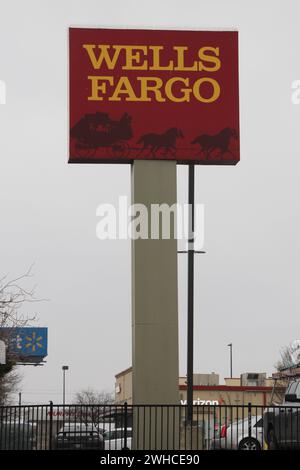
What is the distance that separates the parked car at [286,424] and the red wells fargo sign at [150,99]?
20.4 ft

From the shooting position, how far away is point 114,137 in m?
23.9

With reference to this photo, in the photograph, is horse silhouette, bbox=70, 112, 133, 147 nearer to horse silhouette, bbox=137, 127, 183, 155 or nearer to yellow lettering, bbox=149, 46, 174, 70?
horse silhouette, bbox=137, 127, 183, 155

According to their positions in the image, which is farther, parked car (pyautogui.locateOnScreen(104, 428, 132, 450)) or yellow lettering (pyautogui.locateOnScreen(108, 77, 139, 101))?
parked car (pyautogui.locateOnScreen(104, 428, 132, 450))

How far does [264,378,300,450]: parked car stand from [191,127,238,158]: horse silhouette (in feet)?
20.2

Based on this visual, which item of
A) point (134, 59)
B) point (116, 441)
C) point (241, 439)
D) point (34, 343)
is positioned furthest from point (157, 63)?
point (34, 343)

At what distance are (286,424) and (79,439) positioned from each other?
17.0 feet

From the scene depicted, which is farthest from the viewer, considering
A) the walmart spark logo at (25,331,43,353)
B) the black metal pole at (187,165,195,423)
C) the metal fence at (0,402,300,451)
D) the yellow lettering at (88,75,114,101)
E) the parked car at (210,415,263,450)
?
the walmart spark logo at (25,331,43,353)

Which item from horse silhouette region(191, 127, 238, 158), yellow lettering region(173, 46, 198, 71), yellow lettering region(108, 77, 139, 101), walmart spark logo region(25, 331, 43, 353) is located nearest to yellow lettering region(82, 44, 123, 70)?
yellow lettering region(108, 77, 139, 101)

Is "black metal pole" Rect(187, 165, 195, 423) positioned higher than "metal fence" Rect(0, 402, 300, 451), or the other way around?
"black metal pole" Rect(187, 165, 195, 423)

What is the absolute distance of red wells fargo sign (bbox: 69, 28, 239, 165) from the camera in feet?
78.3

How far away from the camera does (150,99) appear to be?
947 inches

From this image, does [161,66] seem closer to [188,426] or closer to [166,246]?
[166,246]

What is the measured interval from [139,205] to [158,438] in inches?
222
